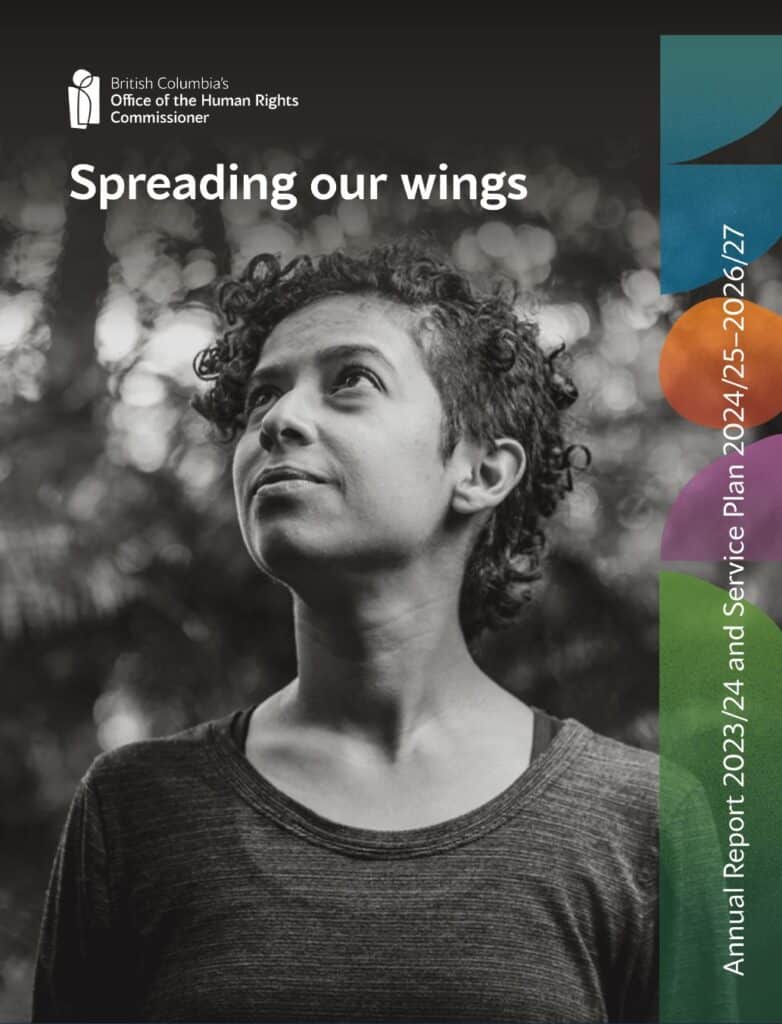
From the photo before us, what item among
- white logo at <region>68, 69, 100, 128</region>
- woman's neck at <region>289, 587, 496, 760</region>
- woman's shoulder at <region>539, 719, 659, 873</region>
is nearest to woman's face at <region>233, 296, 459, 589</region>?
woman's neck at <region>289, 587, 496, 760</region>

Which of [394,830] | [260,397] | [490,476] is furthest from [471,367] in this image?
[394,830]

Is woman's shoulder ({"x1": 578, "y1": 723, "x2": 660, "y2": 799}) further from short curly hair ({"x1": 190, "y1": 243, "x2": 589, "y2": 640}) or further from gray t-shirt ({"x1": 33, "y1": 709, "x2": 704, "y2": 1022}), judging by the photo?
short curly hair ({"x1": 190, "y1": 243, "x2": 589, "y2": 640})

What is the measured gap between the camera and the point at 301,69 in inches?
111

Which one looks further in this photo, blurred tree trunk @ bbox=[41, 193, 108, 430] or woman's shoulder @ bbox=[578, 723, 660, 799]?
blurred tree trunk @ bbox=[41, 193, 108, 430]

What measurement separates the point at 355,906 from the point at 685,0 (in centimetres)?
217

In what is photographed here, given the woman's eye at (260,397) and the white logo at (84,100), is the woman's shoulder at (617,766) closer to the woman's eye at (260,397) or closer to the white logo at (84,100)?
the woman's eye at (260,397)

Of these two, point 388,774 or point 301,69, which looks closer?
point 388,774

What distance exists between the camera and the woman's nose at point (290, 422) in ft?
8.41

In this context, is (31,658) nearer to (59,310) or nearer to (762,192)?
(59,310)

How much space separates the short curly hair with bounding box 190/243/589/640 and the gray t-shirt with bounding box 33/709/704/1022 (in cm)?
35

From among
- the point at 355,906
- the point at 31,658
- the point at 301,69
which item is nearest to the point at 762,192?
the point at 301,69

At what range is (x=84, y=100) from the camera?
2822 mm

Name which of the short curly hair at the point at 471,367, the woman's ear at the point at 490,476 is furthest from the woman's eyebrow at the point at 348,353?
the woman's ear at the point at 490,476

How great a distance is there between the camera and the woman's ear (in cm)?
266
